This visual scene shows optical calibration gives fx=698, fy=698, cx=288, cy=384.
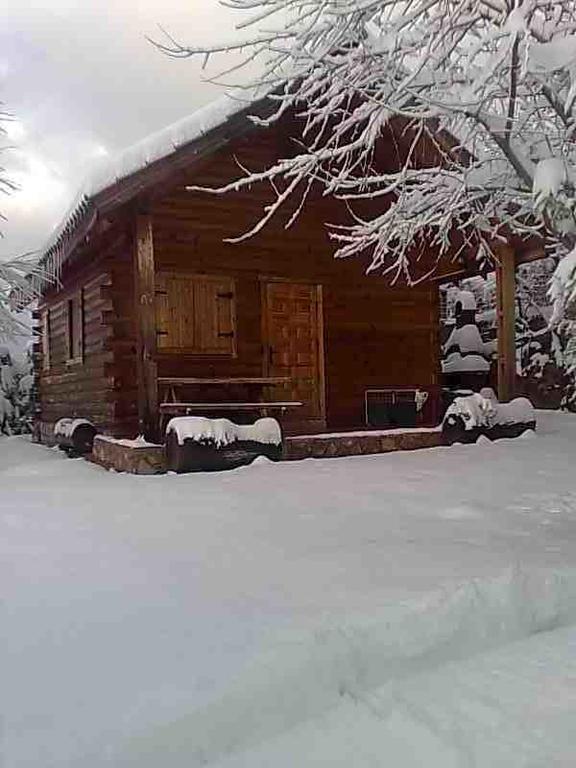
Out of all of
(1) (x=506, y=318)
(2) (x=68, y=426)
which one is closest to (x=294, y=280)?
(1) (x=506, y=318)

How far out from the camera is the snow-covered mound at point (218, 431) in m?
7.39

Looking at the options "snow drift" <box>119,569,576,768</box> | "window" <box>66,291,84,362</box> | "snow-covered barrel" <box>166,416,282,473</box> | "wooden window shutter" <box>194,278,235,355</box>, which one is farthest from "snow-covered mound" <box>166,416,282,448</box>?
"snow drift" <box>119,569,576,768</box>

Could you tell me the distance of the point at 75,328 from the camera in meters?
11.5

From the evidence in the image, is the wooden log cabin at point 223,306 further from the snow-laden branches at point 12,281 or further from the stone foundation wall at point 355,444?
the stone foundation wall at point 355,444

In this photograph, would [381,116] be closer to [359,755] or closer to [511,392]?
[359,755]

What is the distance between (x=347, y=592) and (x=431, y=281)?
8980 millimetres

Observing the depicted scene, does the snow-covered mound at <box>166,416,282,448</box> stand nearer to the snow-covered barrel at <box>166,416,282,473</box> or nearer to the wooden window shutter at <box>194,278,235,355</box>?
the snow-covered barrel at <box>166,416,282,473</box>

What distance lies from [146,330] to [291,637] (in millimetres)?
5795

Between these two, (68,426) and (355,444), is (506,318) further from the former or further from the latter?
(68,426)

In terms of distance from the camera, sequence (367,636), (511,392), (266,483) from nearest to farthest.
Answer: (367,636) < (266,483) < (511,392)

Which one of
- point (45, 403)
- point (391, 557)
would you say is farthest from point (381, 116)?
point (45, 403)

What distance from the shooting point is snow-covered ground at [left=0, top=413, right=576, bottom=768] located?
7.21ft

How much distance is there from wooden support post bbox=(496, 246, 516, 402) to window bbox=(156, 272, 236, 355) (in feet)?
12.4

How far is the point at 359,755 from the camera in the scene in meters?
2.15
